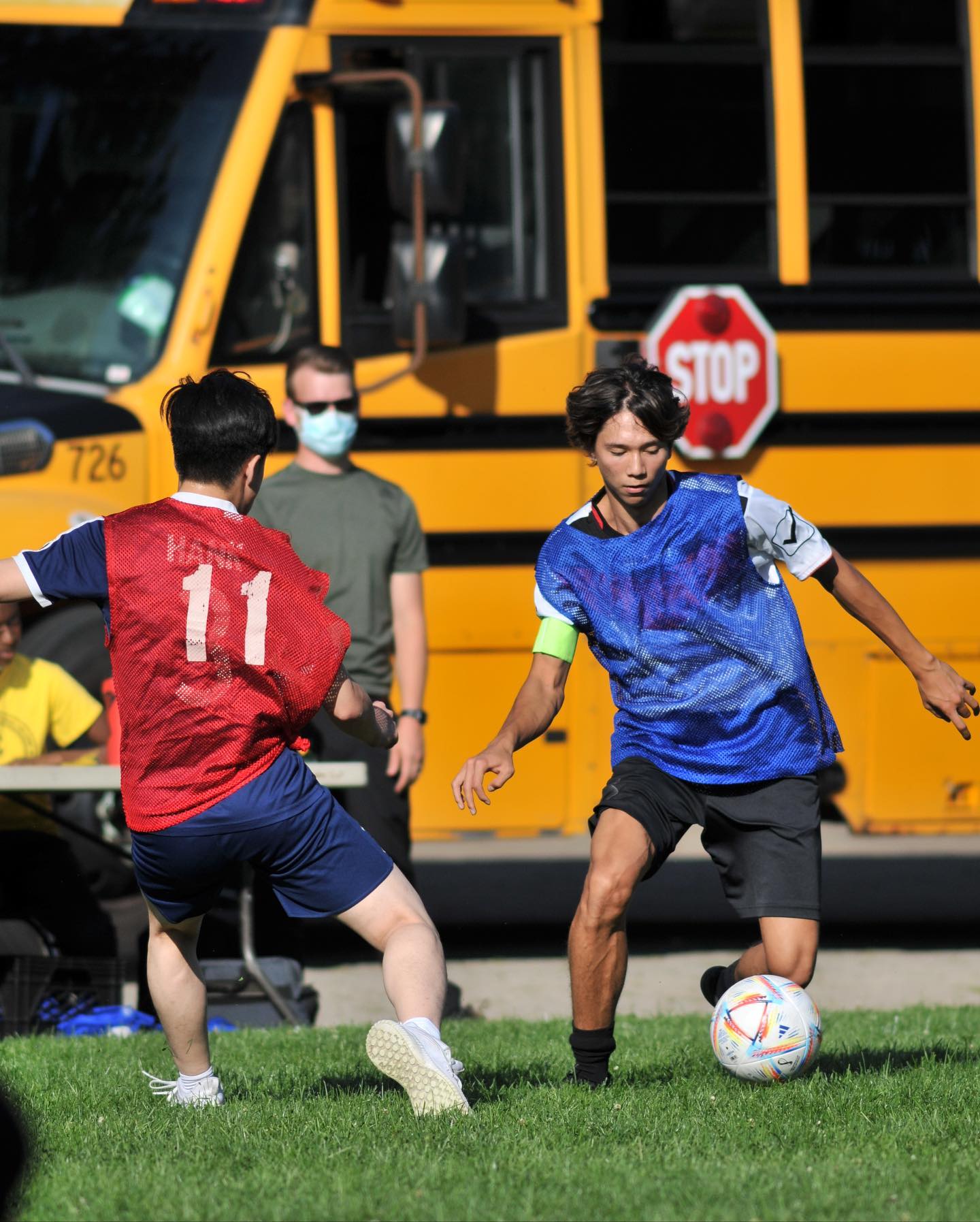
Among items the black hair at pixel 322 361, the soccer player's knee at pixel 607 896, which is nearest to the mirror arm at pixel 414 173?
the black hair at pixel 322 361

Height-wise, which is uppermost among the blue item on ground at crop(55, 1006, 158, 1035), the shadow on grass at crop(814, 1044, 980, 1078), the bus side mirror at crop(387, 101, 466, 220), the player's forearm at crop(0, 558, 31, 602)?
the bus side mirror at crop(387, 101, 466, 220)

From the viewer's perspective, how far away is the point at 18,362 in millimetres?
6336

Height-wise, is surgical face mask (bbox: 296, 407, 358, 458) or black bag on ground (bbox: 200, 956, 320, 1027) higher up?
surgical face mask (bbox: 296, 407, 358, 458)

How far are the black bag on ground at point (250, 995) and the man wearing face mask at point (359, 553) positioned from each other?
583mm

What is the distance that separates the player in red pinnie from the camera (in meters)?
3.77

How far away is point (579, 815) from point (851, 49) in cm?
305

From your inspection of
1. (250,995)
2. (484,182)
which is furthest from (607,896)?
(484,182)

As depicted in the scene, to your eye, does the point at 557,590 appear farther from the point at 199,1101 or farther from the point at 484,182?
the point at 484,182

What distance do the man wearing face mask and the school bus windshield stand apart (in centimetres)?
78

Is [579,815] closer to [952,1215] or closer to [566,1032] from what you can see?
[566,1032]

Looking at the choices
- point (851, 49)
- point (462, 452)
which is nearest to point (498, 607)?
point (462, 452)

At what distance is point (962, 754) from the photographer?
6992mm

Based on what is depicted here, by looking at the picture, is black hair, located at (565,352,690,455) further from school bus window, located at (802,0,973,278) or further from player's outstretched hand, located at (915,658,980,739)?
school bus window, located at (802,0,973,278)

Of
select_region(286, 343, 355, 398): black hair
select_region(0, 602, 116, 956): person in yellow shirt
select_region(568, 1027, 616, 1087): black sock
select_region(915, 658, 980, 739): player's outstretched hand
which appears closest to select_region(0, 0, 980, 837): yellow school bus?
select_region(0, 602, 116, 956): person in yellow shirt
